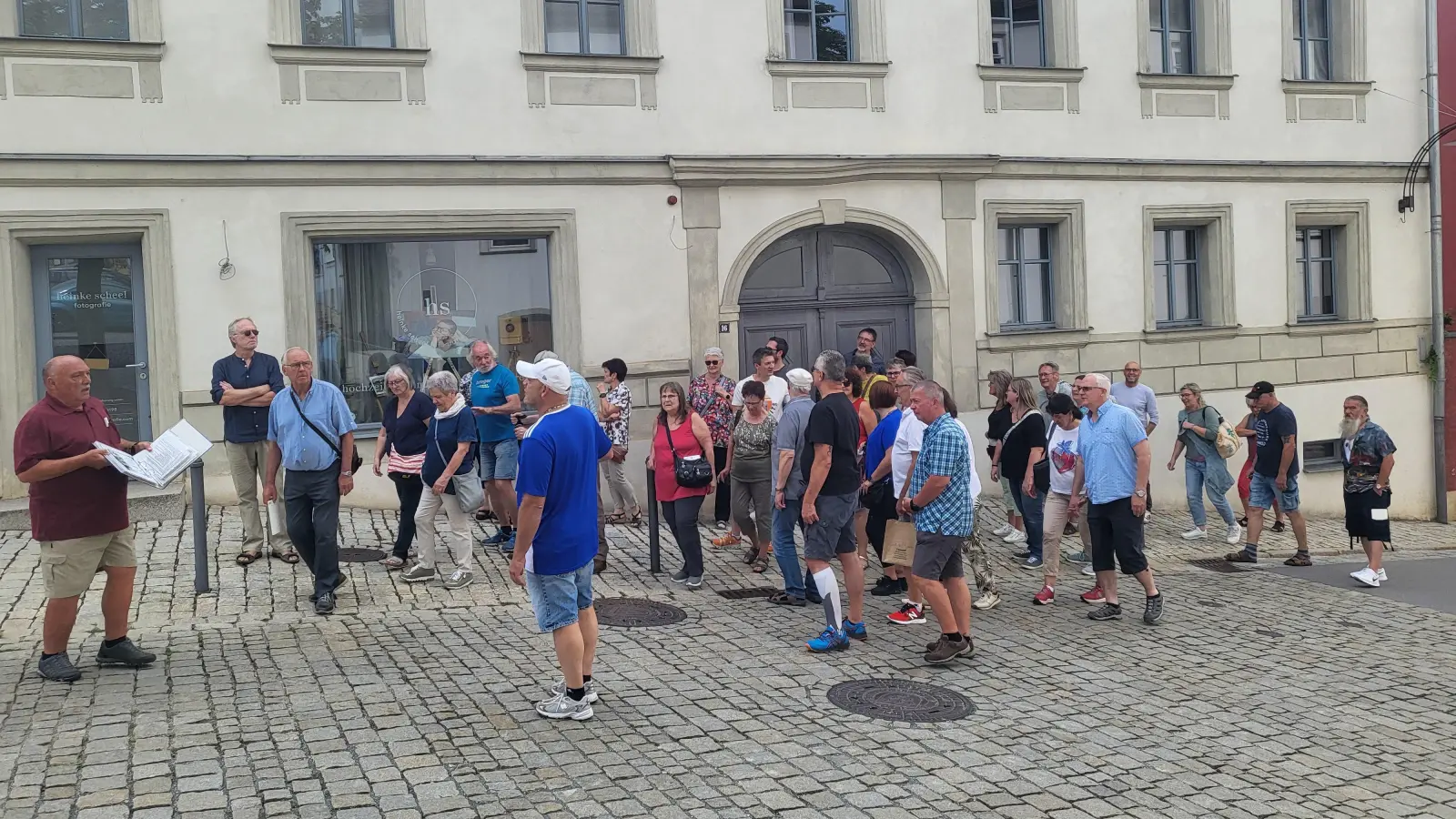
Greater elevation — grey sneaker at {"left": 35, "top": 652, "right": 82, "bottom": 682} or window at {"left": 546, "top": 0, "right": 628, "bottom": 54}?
window at {"left": 546, "top": 0, "right": 628, "bottom": 54}

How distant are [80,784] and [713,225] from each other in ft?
30.0

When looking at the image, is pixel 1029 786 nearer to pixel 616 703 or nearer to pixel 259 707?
pixel 616 703

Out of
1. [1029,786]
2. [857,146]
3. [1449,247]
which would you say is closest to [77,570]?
[1029,786]

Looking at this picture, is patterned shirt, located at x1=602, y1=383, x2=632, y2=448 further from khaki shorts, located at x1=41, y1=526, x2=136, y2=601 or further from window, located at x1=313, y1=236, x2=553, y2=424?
khaki shorts, located at x1=41, y1=526, x2=136, y2=601

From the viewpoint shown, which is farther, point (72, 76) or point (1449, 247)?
point (1449, 247)

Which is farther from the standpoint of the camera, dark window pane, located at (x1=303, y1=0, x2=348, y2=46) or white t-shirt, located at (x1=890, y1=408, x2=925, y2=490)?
dark window pane, located at (x1=303, y1=0, x2=348, y2=46)

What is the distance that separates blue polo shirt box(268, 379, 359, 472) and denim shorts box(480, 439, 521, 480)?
1666 mm

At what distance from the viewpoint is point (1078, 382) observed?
30.0ft

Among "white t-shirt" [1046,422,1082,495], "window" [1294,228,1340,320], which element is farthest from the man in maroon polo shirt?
"window" [1294,228,1340,320]

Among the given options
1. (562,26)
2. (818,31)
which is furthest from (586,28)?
(818,31)

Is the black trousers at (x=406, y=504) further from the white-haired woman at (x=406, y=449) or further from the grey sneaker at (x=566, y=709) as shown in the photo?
the grey sneaker at (x=566, y=709)

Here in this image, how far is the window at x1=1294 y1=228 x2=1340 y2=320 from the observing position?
17.1m

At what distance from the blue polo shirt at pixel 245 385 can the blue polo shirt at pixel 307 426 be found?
1.11 meters

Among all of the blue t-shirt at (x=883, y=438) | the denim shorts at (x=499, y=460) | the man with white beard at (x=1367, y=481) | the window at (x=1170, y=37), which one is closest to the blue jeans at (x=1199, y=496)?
the man with white beard at (x=1367, y=481)
